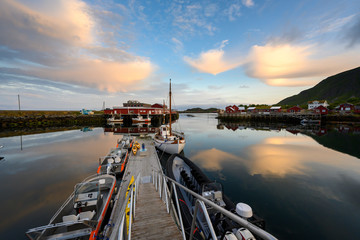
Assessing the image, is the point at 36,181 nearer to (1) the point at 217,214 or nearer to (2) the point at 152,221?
(2) the point at 152,221

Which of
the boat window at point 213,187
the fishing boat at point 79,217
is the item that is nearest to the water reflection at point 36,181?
the fishing boat at point 79,217

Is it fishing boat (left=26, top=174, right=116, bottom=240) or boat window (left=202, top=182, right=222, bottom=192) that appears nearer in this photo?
fishing boat (left=26, top=174, right=116, bottom=240)

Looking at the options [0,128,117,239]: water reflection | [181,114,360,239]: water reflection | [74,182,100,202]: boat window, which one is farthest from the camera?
[0,128,117,239]: water reflection

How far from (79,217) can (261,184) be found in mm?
14259

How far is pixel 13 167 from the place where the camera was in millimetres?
16141

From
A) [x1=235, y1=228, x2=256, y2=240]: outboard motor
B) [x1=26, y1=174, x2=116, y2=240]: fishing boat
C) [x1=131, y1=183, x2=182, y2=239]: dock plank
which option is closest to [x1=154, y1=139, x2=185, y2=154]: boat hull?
[x1=26, y1=174, x2=116, y2=240]: fishing boat

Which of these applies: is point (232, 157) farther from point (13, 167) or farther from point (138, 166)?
point (13, 167)

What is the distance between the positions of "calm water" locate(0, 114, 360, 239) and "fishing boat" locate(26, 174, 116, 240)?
3.45m

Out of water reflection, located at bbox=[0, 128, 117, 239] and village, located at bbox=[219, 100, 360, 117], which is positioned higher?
village, located at bbox=[219, 100, 360, 117]

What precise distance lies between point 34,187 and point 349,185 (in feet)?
95.8

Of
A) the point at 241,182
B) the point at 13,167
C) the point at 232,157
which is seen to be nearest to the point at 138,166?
the point at 241,182

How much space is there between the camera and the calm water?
27.6ft

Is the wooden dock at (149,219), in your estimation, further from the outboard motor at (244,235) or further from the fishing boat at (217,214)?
the outboard motor at (244,235)

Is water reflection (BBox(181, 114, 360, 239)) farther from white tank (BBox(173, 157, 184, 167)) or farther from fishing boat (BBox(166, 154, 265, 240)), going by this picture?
fishing boat (BBox(166, 154, 265, 240))
